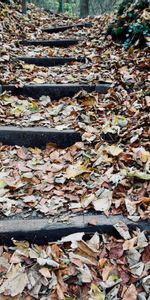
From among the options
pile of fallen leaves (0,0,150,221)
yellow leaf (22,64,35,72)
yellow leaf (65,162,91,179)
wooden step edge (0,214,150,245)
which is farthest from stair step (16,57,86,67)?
wooden step edge (0,214,150,245)

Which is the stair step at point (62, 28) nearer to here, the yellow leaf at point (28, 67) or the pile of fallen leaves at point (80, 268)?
the yellow leaf at point (28, 67)

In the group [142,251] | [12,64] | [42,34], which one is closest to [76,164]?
[142,251]

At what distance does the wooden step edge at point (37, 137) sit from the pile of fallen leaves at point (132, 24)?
2036mm

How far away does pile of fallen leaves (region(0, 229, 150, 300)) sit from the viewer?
189cm

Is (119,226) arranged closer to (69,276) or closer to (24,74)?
(69,276)

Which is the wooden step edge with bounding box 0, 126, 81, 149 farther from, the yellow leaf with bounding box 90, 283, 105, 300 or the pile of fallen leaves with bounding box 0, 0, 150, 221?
the yellow leaf with bounding box 90, 283, 105, 300

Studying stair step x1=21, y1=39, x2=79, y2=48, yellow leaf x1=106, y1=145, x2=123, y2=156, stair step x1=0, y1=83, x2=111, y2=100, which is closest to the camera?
yellow leaf x1=106, y1=145, x2=123, y2=156

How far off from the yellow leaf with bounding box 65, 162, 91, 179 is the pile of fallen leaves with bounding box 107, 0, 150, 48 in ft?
7.95

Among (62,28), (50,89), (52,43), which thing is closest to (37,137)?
(50,89)

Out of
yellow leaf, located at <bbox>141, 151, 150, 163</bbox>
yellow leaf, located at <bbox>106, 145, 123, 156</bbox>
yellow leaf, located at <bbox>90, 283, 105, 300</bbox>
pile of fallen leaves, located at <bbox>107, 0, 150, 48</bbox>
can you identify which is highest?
pile of fallen leaves, located at <bbox>107, 0, 150, 48</bbox>

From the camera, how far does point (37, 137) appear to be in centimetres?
310

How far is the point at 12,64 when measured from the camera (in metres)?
4.57

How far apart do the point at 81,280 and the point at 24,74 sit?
3018 millimetres

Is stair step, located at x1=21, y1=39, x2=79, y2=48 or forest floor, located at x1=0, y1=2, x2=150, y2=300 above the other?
stair step, located at x1=21, y1=39, x2=79, y2=48
